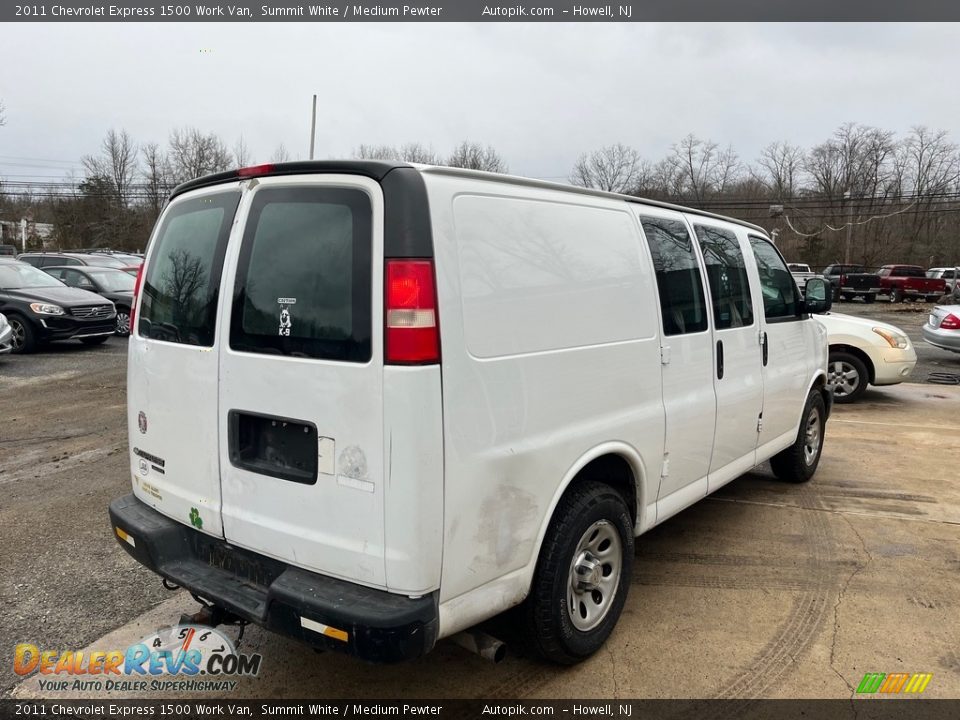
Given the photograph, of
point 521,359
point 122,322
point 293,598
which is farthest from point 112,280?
point 521,359

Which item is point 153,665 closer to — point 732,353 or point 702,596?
point 702,596

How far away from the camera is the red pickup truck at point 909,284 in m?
31.9

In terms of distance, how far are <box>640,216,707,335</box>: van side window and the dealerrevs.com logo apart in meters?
2.59

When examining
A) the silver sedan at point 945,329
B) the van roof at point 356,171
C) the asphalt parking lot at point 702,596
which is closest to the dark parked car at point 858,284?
the silver sedan at point 945,329

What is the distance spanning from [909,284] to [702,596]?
115 feet

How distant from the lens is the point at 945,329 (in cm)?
1145

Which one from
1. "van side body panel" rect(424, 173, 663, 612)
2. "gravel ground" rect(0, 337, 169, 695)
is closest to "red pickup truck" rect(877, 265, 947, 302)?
"gravel ground" rect(0, 337, 169, 695)

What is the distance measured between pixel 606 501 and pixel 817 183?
2735 inches

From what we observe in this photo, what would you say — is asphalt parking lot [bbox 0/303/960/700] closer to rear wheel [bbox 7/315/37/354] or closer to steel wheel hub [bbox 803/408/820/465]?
steel wheel hub [bbox 803/408/820/465]

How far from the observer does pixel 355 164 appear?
90.5 inches

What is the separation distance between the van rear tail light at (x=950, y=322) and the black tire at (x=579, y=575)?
36.2ft

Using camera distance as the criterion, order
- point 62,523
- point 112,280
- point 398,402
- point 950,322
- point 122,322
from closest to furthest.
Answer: point 398,402
point 62,523
point 950,322
point 122,322
point 112,280

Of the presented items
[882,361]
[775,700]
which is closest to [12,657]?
[775,700]

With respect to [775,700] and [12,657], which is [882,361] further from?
[12,657]
